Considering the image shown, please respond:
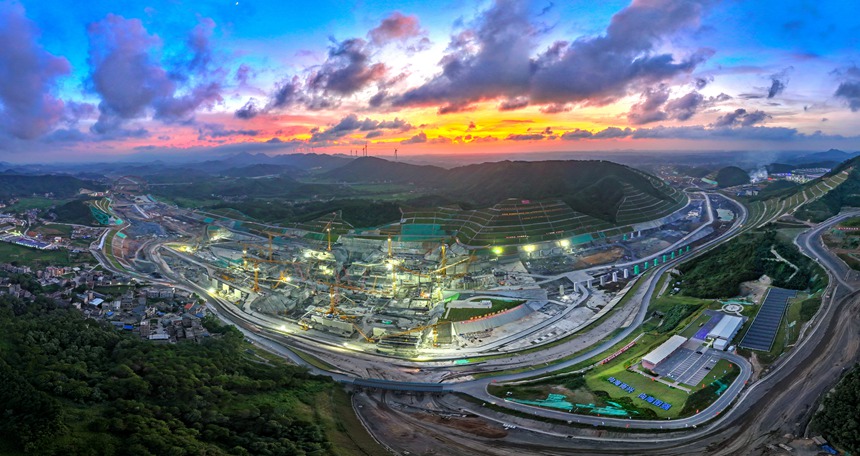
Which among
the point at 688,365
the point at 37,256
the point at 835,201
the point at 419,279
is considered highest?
the point at 835,201

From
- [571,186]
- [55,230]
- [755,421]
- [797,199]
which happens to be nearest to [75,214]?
[55,230]

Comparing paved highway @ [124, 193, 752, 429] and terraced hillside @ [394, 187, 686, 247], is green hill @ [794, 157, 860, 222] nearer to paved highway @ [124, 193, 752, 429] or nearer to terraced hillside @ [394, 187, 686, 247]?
paved highway @ [124, 193, 752, 429]

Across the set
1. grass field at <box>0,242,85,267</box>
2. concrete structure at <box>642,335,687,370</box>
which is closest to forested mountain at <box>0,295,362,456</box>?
concrete structure at <box>642,335,687,370</box>

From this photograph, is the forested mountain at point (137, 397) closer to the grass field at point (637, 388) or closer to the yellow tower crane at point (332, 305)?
the grass field at point (637, 388)

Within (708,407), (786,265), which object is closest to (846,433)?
(708,407)

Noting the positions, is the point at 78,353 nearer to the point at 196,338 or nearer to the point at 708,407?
the point at 196,338

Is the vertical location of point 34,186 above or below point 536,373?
above

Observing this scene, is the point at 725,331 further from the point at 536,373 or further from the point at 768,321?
the point at 536,373
